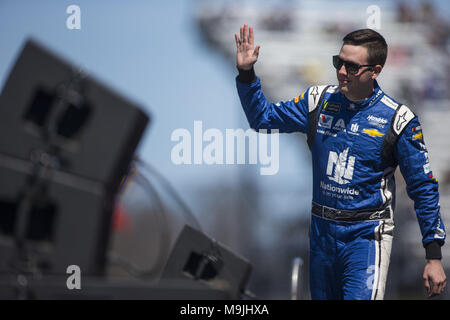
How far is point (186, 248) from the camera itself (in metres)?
3.59

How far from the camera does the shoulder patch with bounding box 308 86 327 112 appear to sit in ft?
11.5

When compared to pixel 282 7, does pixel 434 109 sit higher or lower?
lower

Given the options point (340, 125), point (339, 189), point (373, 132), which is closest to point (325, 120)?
point (340, 125)

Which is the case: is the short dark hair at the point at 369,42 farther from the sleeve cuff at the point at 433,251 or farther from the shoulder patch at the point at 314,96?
the sleeve cuff at the point at 433,251

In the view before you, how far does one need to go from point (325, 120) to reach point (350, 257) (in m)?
0.69

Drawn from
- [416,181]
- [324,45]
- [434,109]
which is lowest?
[416,181]

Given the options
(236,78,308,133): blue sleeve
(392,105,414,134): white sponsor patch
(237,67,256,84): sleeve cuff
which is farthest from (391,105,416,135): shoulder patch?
(237,67,256,84): sleeve cuff

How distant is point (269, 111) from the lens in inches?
140

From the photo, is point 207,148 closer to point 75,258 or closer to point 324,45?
point 75,258

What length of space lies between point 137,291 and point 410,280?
10393 mm

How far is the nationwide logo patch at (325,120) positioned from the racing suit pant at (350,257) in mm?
460

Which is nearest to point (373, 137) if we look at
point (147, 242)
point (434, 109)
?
point (434, 109)

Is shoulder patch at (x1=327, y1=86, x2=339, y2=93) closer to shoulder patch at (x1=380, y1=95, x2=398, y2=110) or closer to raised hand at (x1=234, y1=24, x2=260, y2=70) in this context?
shoulder patch at (x1=380, y1=95, x2=398, y2=110)

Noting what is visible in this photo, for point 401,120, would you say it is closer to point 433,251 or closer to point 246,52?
point 433,251
